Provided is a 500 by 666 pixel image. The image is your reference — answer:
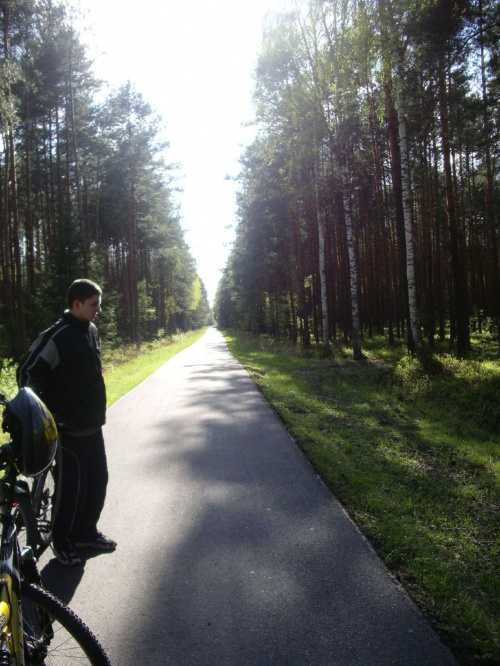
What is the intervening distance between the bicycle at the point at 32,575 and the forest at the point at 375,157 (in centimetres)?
1185

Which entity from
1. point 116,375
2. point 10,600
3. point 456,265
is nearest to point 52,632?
point 10,600

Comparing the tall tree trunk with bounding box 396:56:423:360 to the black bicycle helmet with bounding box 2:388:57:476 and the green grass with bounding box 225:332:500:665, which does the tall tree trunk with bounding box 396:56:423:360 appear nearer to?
the green grass with bounding box 225:332:500:665

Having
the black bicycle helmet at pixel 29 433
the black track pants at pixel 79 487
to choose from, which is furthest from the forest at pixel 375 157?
the black bicycle helmet at pixel 29 433

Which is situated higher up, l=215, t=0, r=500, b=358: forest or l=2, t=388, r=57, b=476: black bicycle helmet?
l=215, t=0, r=500, b=358: forest

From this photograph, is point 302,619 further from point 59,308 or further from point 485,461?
point 59,308

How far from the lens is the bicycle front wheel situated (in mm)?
1832

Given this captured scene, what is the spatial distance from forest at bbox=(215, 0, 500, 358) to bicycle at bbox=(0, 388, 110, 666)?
11850 mm

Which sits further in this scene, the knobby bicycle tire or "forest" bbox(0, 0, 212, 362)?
"forest" bbox(0, 0, 212, 362)

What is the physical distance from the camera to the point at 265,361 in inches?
784

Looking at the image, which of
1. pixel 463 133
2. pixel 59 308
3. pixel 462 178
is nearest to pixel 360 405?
pixel 463 133

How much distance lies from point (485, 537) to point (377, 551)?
1121mm

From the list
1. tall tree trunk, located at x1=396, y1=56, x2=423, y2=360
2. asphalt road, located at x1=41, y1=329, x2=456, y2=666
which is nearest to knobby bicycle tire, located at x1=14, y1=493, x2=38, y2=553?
asphalt road, located at x1=41, y1=329, x2=456, y2=666

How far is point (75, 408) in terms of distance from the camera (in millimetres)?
3688

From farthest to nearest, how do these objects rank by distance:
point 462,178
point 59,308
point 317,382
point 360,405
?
point 462,178 → point 59,308 → point 317,382 → point 360,405
